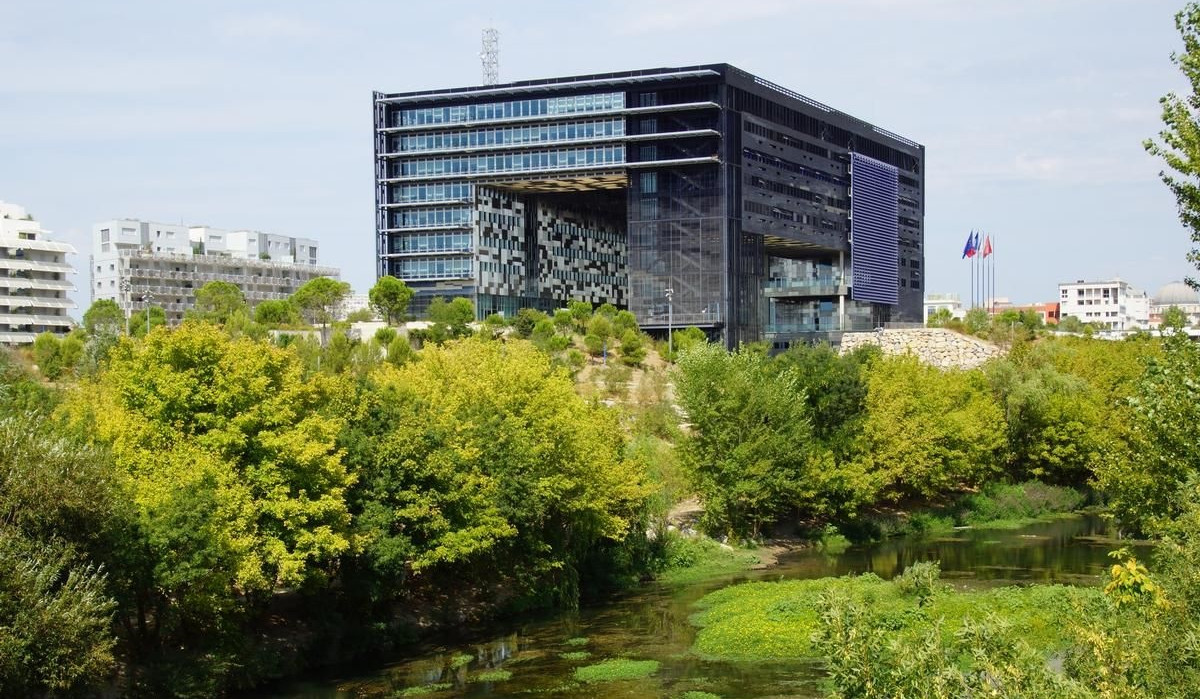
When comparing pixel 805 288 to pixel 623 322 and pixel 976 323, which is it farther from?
pixel 623 322

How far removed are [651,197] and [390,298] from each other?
1383 inches

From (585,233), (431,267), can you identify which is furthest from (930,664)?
(585,233)

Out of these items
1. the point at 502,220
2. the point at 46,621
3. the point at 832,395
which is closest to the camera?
the point at 46,621

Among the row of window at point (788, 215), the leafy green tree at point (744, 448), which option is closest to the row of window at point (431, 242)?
the row of window at point (788, 215)

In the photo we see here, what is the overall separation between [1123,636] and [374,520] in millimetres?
34499

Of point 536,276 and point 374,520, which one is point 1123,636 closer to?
point 374,520

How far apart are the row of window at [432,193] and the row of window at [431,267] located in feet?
26.1

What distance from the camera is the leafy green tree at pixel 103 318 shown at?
120062mm

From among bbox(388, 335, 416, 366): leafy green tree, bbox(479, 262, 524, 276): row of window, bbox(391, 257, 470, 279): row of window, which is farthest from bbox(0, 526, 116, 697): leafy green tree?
bbox(479, 262, 524, 276): row of window

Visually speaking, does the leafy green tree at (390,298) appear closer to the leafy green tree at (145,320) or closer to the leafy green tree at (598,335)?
the leafy green tree at (598,335)

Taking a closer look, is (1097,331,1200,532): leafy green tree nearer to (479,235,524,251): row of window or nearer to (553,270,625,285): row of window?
(479,235,524,251): row of window

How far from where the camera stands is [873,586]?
5566 cm

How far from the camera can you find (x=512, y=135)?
155750 mm

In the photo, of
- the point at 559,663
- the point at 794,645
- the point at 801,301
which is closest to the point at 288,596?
the point at 559,663
